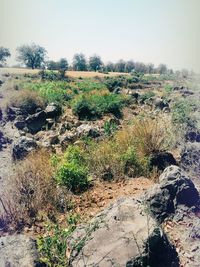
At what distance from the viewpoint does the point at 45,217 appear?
4602 millimetres

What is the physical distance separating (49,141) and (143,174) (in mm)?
3538

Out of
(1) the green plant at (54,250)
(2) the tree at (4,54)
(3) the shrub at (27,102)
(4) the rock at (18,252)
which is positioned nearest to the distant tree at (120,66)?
(2) the tree at (4,54)

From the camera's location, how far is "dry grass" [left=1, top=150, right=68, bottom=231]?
14.7 feet

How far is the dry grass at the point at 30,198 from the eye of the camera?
4.49 meters

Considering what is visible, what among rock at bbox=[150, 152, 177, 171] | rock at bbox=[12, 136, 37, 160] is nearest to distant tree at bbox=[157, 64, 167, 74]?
rock at bbox=[12, 136, 37, 160]

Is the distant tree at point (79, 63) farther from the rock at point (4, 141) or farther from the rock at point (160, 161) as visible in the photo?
the rock at point (160, 161)

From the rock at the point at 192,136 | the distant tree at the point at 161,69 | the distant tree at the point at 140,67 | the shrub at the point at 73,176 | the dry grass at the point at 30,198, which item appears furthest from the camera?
the distant tree at the point at 140,67

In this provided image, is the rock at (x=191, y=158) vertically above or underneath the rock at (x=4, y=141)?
above

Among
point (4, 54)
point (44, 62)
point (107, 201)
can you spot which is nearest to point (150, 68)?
point (44, 62)

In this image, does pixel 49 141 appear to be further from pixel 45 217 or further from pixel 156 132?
pixel 45 217

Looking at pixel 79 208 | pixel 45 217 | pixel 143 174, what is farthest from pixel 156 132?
pixel 45 217

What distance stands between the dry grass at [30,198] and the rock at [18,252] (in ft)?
2.65

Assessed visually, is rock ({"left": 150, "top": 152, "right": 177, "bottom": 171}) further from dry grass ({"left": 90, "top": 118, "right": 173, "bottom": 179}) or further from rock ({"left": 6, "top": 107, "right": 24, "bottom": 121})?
rock ({"left": 6, "top": 107, "right": 24, "bottom": 121})

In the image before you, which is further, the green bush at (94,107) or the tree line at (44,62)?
the tree line at (44,62)
